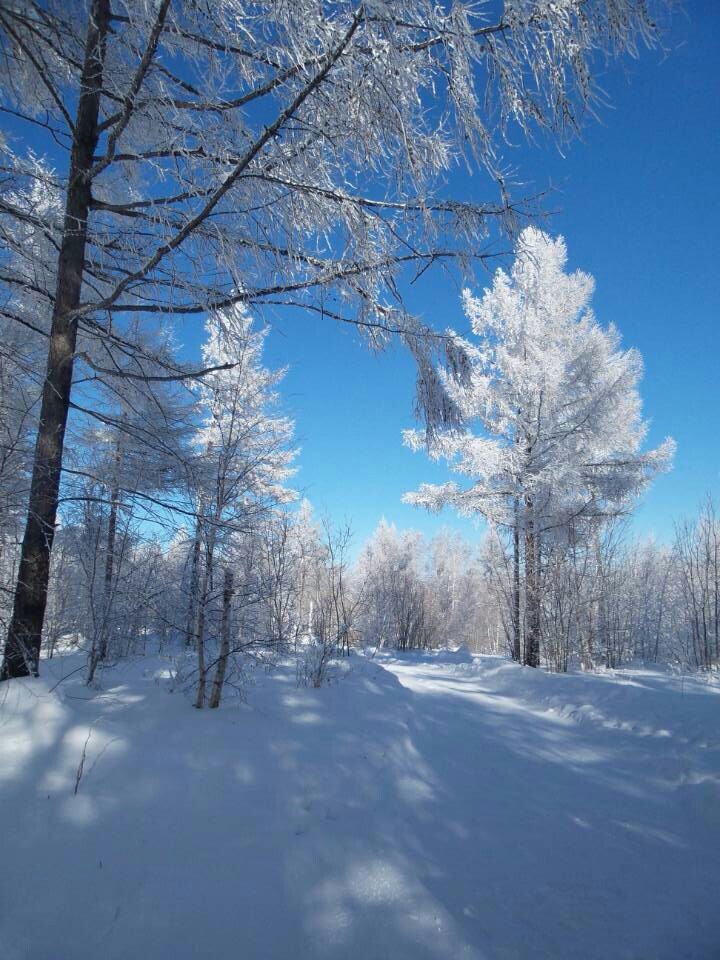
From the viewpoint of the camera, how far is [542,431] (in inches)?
383

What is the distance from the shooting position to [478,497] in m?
10.2

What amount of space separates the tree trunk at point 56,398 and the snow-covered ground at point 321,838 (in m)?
0.41

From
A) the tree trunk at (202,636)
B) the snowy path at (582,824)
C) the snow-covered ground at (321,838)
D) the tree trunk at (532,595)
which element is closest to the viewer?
the snow-covered ground at (321,838)

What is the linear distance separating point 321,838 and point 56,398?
373cm

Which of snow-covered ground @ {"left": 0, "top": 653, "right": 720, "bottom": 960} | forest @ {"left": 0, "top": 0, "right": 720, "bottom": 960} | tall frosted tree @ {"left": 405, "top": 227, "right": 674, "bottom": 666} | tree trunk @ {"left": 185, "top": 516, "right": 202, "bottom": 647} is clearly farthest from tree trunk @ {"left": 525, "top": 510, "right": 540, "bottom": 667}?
tree trunk @ {"left": 185, "top": 516, "right": 202, "bottom": 647}

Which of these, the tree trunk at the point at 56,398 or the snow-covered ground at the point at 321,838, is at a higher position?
the tree trunk at the point at 56,398

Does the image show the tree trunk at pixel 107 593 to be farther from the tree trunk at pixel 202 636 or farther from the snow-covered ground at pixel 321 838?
the tree trunk at pixel 202 636

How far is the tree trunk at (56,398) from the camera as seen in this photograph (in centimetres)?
332

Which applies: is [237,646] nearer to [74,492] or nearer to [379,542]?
[74,492]

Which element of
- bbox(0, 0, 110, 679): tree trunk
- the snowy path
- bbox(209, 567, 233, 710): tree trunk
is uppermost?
bbox(0, 0, 110, 679): tree trunk

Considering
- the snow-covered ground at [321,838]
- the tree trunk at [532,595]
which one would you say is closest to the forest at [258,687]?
the snow-covered ground at [321,838]

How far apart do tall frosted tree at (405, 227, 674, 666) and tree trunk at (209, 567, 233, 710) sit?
6.42 meters

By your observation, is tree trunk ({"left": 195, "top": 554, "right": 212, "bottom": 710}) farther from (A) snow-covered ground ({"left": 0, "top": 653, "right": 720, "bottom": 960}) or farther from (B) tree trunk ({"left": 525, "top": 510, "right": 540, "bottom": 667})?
(B) tree trunk ({"left": 525, "top": 510, "right": 540, "bottom": 667})

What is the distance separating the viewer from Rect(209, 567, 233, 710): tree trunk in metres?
3.82
